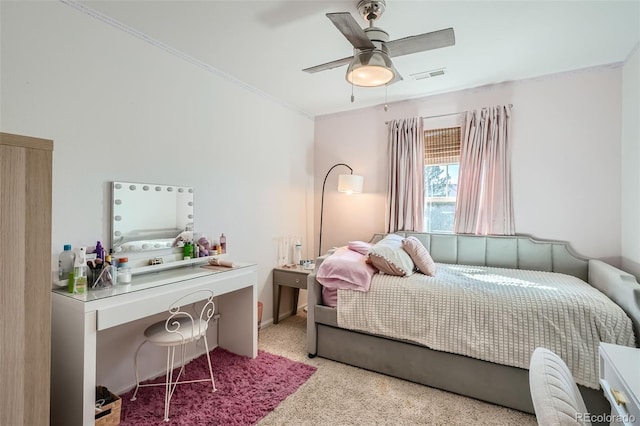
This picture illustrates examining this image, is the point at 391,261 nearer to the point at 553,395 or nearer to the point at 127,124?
the point at 553,395

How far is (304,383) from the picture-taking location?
7.27 ft

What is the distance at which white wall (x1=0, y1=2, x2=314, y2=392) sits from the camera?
1709 millimetres

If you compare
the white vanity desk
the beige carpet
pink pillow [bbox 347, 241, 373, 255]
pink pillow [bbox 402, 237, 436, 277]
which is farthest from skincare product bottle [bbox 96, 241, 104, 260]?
pink pillow [bbox 402, 237, 436, 277]

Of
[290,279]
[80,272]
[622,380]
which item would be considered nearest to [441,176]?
[290,279]

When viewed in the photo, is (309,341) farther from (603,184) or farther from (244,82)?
(603,184)

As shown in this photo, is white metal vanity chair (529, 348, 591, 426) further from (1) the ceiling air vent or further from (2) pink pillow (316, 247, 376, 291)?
(1) the ceiling air vent

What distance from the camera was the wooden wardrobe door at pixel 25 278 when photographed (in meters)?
1.15

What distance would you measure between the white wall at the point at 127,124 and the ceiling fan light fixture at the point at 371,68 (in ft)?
4.77

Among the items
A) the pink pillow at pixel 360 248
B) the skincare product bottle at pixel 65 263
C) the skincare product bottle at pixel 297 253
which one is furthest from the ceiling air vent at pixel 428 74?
the skincare product bottle at pixel 65 263

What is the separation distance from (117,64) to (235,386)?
2.44 meters

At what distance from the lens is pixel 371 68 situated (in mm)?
1805

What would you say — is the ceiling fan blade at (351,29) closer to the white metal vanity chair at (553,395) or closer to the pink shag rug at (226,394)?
the white metal vanity chair at (553,395)

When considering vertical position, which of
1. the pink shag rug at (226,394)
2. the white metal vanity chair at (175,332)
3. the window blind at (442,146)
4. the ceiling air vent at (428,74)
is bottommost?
the pink shag rug at (226,394)

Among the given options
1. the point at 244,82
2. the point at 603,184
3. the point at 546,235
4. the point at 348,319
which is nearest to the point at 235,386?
the point at 348,319
